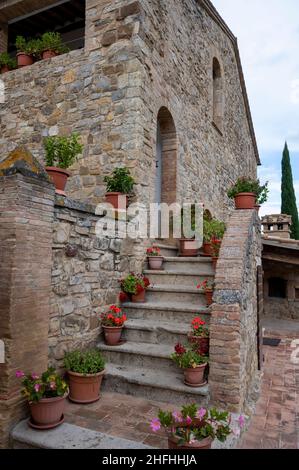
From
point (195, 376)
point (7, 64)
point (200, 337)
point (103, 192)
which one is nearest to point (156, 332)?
point (200, 337)

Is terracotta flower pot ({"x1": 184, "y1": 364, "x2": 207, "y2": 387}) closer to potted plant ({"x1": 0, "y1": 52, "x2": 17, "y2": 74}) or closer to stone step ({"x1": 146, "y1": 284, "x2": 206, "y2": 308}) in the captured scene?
stone step ({"x1": 146, "y1": 284, "x2": 206, "y2": 308})

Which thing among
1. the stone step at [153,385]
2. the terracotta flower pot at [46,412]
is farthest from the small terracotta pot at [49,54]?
the terracotta flower pot at [46,412]

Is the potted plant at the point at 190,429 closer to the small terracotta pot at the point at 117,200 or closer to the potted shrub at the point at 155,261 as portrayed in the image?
the potted shrub at the point at 155,261

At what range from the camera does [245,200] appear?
16.9ft

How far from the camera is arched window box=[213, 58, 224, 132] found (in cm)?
1032

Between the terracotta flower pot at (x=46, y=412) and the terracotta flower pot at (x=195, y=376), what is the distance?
1.25 metres

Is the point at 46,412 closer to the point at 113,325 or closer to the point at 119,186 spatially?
the point at 113,325

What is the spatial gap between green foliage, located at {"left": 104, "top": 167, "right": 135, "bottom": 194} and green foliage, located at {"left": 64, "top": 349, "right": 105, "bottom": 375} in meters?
A: 2.49

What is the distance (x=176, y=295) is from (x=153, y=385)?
4.66 feet

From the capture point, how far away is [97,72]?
5797 mm

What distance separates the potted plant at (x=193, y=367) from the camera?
3375 mm

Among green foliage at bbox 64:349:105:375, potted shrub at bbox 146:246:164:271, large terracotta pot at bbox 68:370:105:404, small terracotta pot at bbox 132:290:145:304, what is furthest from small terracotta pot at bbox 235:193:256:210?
Result: large terracotta pot at bbox 68:370:105:404

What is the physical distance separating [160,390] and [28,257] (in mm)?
1877
